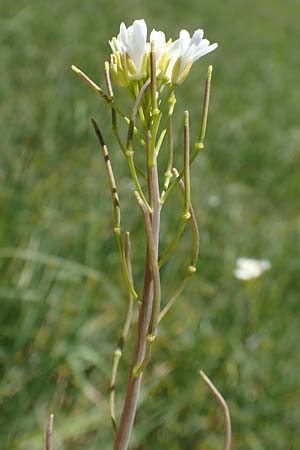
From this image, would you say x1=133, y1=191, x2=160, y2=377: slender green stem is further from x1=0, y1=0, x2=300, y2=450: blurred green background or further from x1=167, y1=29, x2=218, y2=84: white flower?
x1=0, y1=0, x2=300, y2=450: blurred green background

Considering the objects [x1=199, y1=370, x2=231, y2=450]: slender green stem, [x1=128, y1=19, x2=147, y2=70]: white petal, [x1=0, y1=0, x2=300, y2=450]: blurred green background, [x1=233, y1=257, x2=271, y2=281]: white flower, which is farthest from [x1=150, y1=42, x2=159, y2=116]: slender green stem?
[x1=233, y1=257, x2=271, y2=281]: white flower

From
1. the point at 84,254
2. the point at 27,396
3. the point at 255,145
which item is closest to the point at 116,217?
the point at 27,396

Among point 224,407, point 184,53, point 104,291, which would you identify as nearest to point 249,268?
point 104,291

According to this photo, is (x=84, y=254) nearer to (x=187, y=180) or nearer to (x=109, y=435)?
(x=109, y=435)

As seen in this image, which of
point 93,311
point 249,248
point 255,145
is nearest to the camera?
point 93,311

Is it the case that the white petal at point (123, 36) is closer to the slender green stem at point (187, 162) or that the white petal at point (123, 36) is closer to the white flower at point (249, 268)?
the slender green stem at point (187, 162)

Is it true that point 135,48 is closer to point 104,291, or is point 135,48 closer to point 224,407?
point 224,407
